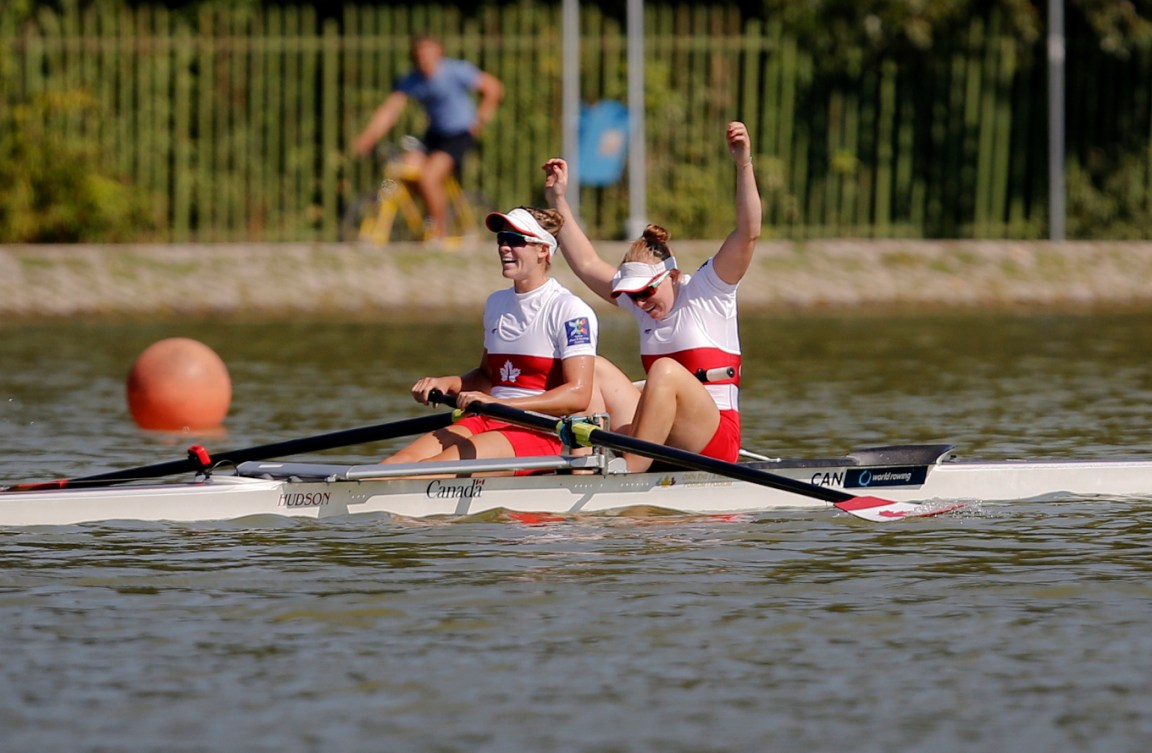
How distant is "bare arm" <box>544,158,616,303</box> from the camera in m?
9.69

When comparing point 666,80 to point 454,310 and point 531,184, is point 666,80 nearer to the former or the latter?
point 531,184

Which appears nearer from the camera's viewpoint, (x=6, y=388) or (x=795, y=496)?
(x=795, y=496)

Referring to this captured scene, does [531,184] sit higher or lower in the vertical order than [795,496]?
higher

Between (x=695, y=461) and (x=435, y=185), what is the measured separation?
11.7 meters

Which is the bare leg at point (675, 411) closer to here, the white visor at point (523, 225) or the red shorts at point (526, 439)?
the red shorts at point (526, 439)

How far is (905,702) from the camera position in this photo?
5.96 meters

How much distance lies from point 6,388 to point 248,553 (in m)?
6.53

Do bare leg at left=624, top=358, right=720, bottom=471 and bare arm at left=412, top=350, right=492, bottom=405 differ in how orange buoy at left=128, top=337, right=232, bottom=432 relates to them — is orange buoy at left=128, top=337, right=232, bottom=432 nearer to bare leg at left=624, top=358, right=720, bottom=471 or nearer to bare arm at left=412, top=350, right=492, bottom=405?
bare arm at left=412, top=350, right=492, bottom=405

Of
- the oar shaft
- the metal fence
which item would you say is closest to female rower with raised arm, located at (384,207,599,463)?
the oar shaft

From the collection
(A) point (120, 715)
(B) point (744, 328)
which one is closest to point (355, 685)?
(A) point (120, 715)

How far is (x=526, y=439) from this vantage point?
30.6 feet

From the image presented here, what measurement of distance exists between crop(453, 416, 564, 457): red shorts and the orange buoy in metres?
3.46

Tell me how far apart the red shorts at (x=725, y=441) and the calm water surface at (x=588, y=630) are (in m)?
0.34

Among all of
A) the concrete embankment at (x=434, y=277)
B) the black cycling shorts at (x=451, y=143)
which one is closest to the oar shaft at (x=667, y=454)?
the concrete embankment at (x=434, y=277)
